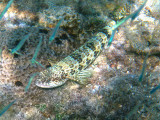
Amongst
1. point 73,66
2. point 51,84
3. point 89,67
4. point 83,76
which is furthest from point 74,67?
point 51,84

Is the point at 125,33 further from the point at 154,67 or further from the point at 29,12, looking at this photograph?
the point at 29,12

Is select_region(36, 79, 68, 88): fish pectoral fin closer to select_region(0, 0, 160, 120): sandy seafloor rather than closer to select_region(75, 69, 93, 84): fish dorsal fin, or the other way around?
select_region(0, 0, 160, 120): sandy seafloor

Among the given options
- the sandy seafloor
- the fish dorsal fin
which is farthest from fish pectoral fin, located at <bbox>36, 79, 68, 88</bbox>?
the fish dorsal fin

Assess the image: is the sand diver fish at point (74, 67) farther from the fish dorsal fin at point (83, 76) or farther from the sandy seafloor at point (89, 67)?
the sandy seafloor at point (89, 67)

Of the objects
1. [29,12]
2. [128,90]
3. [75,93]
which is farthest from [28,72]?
[128,90]

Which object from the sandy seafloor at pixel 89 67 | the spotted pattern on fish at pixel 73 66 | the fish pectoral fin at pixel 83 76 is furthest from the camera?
the fish pectoral fin at pixel 83 76

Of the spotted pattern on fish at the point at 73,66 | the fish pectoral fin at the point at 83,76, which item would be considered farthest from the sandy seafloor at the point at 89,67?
the spotted pattern on fish at the point at 73,66

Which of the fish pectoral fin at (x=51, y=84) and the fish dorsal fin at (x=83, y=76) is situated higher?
the fish dorsal fin at (x=83, y=76)
